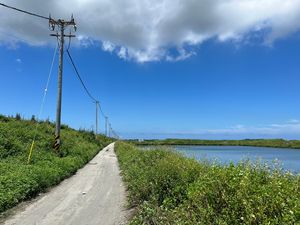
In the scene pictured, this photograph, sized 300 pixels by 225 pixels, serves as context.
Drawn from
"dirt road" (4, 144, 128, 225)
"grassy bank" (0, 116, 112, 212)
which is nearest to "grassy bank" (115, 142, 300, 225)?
"dirt road" (4, 144, 128, 225)

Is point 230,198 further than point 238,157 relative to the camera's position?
No

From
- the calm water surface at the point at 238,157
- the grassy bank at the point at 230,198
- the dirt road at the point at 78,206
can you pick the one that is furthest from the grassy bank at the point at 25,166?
the calm water surface at the point at 238,157

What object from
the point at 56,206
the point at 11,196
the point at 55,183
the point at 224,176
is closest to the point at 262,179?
the point at 224,176

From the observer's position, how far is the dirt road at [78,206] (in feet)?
35.3

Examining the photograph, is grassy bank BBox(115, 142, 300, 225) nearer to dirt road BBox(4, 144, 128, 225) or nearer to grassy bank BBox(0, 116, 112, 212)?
dirt road BBox(4, 144, 128, 225)

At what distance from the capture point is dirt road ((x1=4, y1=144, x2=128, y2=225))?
10.8 m

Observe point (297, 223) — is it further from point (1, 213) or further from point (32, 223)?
point (1, 213)

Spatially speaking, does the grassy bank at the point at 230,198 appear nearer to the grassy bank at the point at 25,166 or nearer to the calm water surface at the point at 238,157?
→ the calm water surface at the point at 238,157

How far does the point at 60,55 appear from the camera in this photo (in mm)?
28266

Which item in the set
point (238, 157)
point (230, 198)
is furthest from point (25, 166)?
point (230, 198)

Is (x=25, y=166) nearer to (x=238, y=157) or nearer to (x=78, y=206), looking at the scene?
(x=78, y=206)

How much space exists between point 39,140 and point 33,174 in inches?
470

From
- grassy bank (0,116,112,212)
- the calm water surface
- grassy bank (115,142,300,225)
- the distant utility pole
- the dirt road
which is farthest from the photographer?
the distant utility pole

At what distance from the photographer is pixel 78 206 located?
41.9ft
